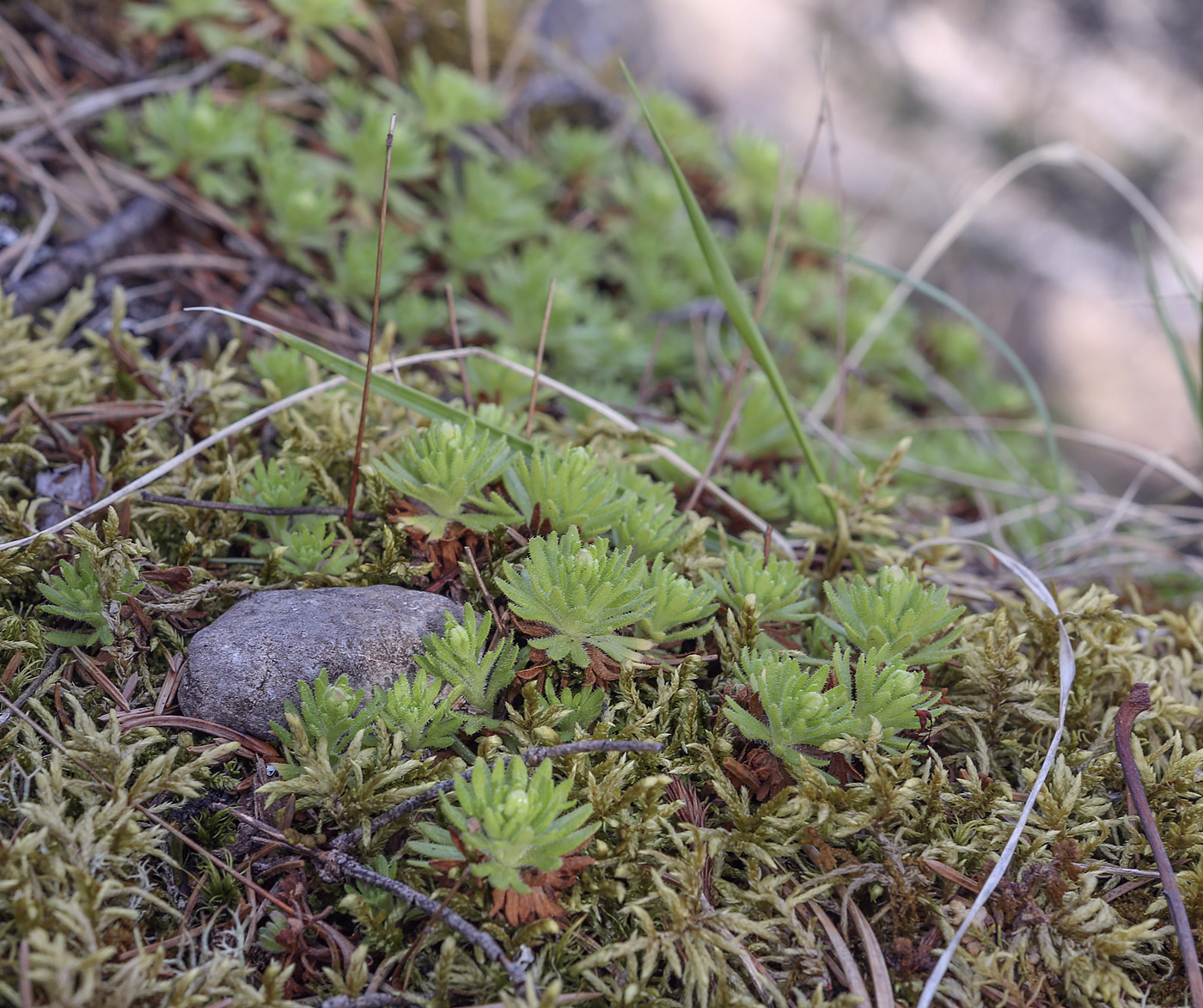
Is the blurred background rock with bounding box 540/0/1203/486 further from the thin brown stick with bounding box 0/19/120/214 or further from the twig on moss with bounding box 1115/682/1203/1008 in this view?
the twig on moss with bounding box 1115/682/1203/1008

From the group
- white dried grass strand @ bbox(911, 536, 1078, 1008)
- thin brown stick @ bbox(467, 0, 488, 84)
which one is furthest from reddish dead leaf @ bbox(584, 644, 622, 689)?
thin brown stick @ bbox(467, 0, 488, 84)

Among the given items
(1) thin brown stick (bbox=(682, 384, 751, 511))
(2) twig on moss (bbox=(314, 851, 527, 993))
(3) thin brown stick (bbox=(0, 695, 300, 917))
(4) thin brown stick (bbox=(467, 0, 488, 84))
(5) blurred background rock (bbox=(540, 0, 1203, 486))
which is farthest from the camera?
(5) blurred background rock (bbox=(540, 0, 1203, 486))

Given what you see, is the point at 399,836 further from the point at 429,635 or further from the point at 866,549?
the point at 866,549

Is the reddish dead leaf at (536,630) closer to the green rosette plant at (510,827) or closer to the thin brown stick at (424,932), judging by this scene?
the green rosette plant at (510,827)

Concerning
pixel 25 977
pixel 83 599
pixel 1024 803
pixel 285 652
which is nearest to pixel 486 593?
pixel 285 652

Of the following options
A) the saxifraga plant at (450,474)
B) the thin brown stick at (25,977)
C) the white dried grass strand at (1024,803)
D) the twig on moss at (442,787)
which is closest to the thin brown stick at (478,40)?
the saxifraga plant at (450,474)

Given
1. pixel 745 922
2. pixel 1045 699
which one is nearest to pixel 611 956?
pixel 745 922

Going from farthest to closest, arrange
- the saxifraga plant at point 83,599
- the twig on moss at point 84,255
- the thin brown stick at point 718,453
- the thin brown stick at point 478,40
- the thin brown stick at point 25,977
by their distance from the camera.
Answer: the thin brown stick at point 478,40 → the twig on moss at point 84,255 → the thin brown stick at point 718,453 → the saxifraga plant at point 83,599 → the thin brown stick at point 25,977
